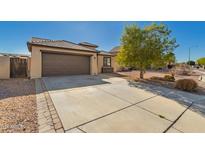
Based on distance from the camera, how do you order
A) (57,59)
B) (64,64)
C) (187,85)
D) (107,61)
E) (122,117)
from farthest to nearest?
(107,61)
(64,64)
(57,59)
(187,85)
(122,117)

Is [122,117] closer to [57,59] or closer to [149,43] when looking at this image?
[149,43]

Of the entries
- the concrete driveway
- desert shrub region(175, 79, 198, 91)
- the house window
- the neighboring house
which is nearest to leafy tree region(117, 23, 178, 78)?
desert shrub region(175, 79, 198, 91)

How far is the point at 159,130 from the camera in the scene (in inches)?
111

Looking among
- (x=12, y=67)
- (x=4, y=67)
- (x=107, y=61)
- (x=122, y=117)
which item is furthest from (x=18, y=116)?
(x=107, y=61)

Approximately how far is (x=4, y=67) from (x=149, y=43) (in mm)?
11087

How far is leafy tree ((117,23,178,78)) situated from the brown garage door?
535cm

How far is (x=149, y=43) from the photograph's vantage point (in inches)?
347
